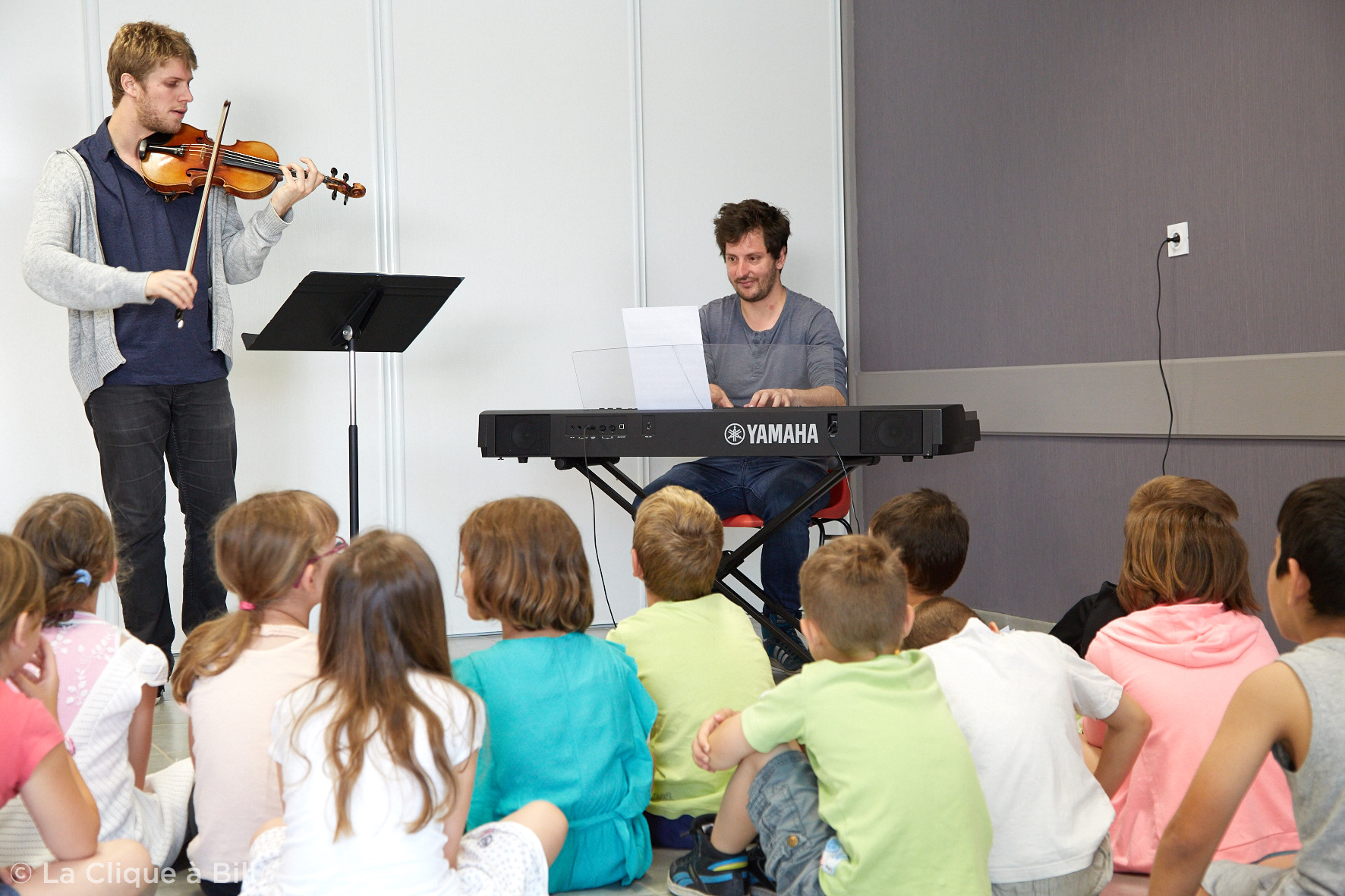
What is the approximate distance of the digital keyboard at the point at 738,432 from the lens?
8.30ft

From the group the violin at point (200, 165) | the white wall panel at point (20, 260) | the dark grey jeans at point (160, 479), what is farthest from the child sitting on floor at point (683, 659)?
the white wall panel at point (20, 260)

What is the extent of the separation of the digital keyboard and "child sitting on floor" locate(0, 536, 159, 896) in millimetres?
1483

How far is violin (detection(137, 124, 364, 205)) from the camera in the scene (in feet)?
9.18

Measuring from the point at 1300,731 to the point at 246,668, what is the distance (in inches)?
51.8

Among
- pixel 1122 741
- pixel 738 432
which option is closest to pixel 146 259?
pixel 738 432

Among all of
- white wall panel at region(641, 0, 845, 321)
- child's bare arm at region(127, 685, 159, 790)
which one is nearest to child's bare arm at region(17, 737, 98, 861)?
child's bare arm at region(127, 685, 159, 790)

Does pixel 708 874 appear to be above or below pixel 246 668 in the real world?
below

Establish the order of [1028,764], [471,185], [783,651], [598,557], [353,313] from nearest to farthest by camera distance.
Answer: [1028,764] → [353,313] → [783,651] → [471,185] → [598,557]

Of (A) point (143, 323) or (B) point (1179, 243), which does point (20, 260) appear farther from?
(B) point (1179, 243)

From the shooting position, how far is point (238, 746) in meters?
1.59

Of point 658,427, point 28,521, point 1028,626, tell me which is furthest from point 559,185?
point 28,521

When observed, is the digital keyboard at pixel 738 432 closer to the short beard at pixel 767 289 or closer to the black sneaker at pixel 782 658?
the black sneaker at pixel 782 658

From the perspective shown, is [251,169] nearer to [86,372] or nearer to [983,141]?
[86,372]

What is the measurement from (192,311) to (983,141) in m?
2.53
